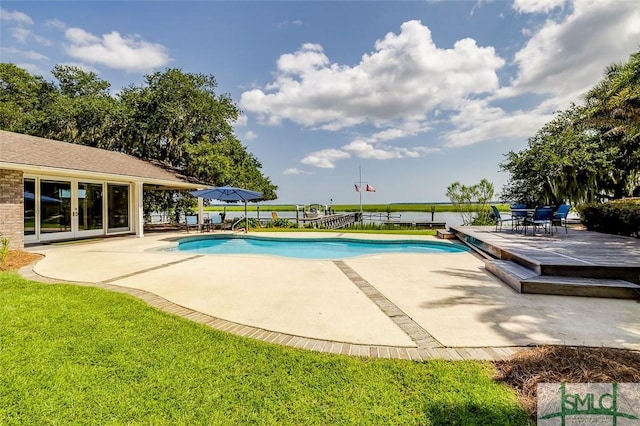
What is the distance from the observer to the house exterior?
31.3 feet

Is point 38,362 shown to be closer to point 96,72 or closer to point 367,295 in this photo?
point 367,295

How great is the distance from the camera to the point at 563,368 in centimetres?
271

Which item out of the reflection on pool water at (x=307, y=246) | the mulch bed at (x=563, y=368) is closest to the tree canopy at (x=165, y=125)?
the reflection on pool water at (x=307, y=246)

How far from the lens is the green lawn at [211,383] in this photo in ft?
7.28

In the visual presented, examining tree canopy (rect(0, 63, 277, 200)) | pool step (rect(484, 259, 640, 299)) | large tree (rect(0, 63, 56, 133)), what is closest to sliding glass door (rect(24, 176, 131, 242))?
tree canopy (rect(0, 63, 277, 200))

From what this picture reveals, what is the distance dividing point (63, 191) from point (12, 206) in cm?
277

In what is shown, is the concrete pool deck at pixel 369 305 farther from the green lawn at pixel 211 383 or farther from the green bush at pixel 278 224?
the green bush at pixel 278 224

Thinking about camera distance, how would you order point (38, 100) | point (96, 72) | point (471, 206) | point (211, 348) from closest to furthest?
point (211, 348)
point (471, 206)
point (38, 100)
point (96, 72)

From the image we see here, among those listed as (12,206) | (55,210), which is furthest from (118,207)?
(12,206)

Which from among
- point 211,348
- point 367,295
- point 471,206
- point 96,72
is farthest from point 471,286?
point 96,72

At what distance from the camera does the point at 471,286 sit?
5820 mm

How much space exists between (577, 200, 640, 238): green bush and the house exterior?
63.5 ft

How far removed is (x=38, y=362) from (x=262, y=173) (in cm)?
2308

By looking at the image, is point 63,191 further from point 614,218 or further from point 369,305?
point 614,218
